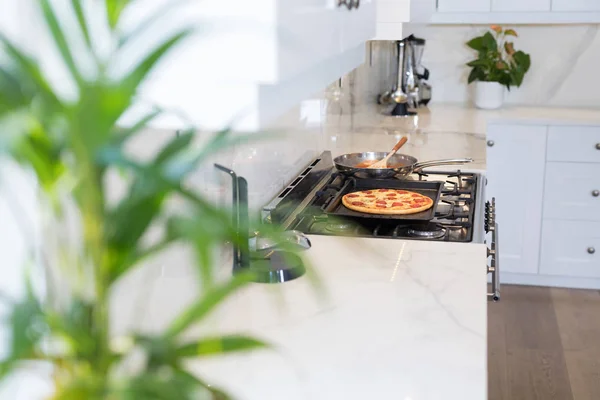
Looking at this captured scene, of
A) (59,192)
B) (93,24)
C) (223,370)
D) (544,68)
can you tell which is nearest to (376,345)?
(223,370)

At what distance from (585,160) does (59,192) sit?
3.60 metres

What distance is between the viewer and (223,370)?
1.31m

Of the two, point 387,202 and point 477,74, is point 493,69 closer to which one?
point 477,74

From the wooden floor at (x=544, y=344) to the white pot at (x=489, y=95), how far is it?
3.30 ft

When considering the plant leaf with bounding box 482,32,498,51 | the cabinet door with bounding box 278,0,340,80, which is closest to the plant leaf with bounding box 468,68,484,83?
the plant leaf with bounding box 482,32,498,51

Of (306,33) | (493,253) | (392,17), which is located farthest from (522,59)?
(306,33)

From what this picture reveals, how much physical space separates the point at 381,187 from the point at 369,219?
0.43 meters

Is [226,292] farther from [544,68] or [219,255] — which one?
[544,68]

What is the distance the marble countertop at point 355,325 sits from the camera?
125 cm

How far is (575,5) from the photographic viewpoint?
390cm

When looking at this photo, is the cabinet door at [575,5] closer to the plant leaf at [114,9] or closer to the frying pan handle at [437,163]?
the frying pan handle at [437,163]

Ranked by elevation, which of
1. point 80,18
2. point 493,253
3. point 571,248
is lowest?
point 571,248

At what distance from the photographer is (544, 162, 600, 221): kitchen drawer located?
3.83 metres

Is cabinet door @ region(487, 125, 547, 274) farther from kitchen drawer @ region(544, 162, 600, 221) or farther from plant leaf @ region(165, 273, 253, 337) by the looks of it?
plant leaf @ region(165, 273, 253, 337)
